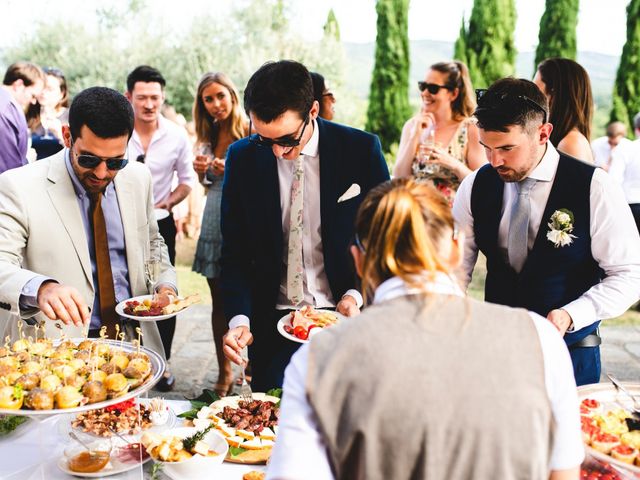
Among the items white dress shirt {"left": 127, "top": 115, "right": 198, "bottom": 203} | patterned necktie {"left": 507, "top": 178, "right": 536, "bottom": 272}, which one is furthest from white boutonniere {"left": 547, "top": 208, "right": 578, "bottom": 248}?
white dress shirt {"left": 127, "top": 115, "right": 198, "bottom": 203}

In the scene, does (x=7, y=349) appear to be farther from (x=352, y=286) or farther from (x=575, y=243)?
(x=575, y=243)

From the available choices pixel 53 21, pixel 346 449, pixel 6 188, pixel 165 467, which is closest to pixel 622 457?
pixel 346 449

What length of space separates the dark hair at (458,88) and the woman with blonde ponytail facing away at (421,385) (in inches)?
150

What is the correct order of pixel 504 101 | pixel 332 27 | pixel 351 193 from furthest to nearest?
pixel 332 27
pixel 351 193
pixel 504 101

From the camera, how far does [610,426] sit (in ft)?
6.22

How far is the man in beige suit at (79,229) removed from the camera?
2371mm

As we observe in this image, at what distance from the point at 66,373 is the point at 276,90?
1.25 m

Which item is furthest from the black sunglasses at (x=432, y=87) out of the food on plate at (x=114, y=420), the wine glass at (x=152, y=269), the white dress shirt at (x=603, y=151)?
the white dress shirt at (x=603, y=151)

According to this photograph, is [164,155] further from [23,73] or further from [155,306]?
[155,306]

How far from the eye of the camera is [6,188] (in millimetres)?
2572

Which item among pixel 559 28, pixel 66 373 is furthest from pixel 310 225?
pixel 559 28

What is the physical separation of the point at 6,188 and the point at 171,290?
0.77 metres

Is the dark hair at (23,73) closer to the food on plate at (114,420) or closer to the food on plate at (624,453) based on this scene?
the food on plate at (114,420)

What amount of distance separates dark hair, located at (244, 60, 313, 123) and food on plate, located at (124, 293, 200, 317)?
848mm
